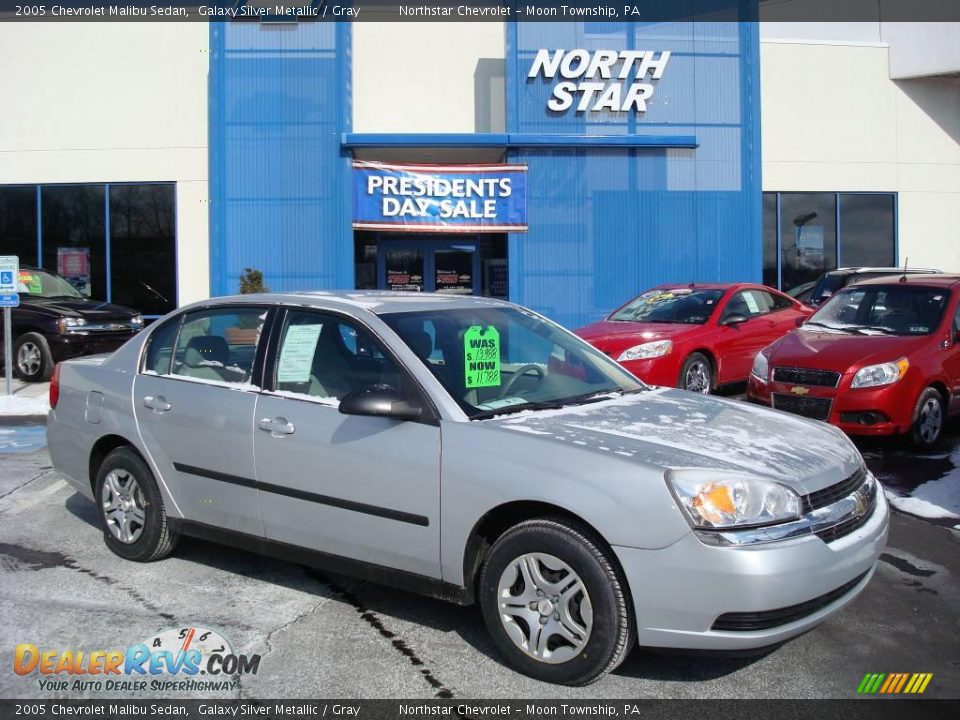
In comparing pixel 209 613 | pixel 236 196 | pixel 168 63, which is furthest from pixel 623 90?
pixel 209 613

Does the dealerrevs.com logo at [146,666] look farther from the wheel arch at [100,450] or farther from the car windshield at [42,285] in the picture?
the car windshield at [42,285]

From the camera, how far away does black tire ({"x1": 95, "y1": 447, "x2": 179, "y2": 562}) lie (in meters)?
5.09

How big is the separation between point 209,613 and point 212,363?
1369 millimetres

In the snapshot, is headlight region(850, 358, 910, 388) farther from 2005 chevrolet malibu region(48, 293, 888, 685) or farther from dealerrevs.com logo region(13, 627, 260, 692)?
dealerrevs.com logo region(13, 627, 260, 692)

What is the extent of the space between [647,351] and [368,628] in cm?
633

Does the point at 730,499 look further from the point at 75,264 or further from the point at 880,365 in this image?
the point at 75,264

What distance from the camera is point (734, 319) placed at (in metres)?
10.9

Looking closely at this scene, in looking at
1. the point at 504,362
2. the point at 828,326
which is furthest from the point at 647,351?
the point at 504,362

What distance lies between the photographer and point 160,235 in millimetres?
17938

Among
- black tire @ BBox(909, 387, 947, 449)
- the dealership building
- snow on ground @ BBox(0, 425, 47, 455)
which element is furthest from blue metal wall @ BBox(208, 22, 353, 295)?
black tire @ BBox(909, 387, 947, 449)

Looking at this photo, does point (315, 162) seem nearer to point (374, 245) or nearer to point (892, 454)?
point (374, 245)

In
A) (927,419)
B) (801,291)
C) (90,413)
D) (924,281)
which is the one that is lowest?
(927,419)

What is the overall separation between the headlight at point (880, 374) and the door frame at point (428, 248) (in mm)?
12876

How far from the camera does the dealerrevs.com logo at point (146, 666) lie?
3.76 metres
